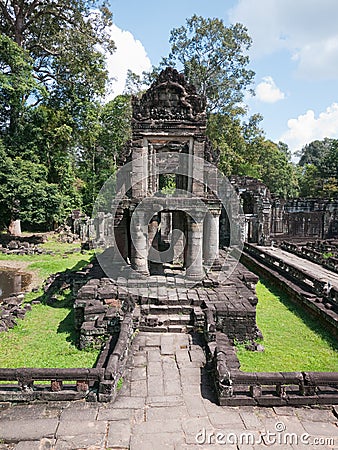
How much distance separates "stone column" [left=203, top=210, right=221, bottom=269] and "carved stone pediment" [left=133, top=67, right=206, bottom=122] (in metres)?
3.69

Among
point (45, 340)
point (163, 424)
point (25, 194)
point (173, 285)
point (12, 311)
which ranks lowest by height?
point (45, 340)

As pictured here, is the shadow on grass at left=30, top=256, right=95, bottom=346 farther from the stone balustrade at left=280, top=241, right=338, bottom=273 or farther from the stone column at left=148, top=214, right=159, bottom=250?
the stone balustrade at left=280, top=241, right=338, bottom=273

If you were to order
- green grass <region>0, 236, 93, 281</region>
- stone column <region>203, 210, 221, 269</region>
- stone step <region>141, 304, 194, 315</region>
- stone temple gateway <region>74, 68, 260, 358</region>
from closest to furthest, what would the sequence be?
stone temple gateway <region>74, 68, 260, 358</region>
stone step <region>141, 304, 194, 315</region>
stone column <region>203, 210, 221, 269</region>
green grass <region>0, 236, 93, 281</region>

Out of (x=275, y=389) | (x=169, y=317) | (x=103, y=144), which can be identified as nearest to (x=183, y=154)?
(x=169, y=317)

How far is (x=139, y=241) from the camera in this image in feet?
A: 38.5

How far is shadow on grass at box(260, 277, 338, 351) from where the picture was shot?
1035cm

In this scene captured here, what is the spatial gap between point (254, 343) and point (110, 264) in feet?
21.8

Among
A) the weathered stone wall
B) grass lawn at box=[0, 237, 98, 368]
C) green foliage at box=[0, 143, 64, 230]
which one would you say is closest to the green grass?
green foliage at box=[0, 143, 64, 230]

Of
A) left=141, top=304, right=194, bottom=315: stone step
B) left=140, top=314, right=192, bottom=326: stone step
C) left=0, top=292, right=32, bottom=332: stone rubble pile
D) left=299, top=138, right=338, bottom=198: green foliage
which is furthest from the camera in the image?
left=299, top=138, right=338, bottom=198: green foliage

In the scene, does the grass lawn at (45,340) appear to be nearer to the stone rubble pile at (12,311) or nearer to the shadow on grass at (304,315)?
the stone rubble pile at (12,311)

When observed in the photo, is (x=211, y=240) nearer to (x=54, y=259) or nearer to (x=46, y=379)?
(x=46, y=379)

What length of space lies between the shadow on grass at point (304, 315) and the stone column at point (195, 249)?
410cm

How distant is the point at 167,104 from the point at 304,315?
927 cm

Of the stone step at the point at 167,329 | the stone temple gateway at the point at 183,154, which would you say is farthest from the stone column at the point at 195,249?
the stone step at the point at 167,329
